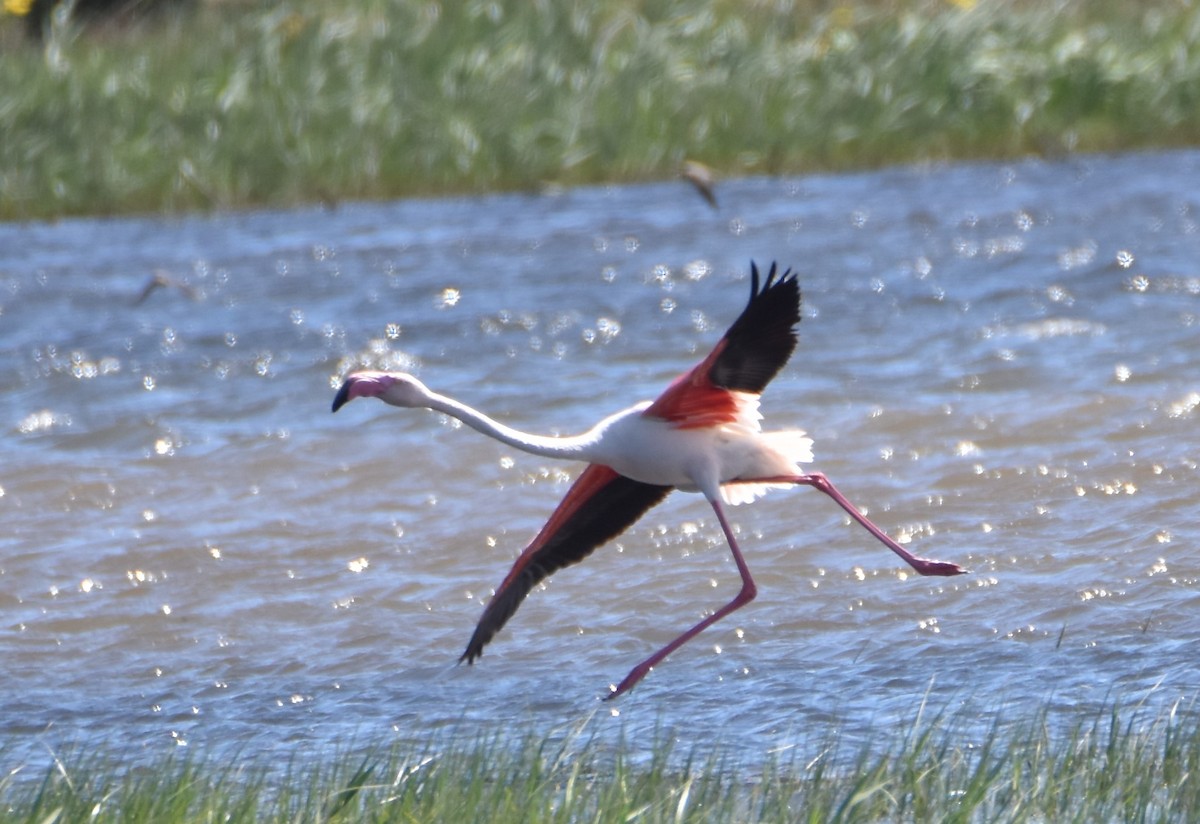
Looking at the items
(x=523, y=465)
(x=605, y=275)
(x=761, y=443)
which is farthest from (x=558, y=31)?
(x=761, y=443)

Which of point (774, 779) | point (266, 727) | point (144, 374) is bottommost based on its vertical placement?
point (144, 374)

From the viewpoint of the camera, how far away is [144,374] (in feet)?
33.1

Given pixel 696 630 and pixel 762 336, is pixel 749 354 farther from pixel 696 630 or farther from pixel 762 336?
pixel 696 630

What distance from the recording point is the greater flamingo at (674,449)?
475 cm

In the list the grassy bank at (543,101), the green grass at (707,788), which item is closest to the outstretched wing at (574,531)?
the green grass at (707,788)

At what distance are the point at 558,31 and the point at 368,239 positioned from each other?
10.7 feet

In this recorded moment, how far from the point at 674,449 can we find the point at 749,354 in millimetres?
463

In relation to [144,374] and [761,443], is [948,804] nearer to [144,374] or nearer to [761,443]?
[761,443]

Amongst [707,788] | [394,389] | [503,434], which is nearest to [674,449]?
[503,434]

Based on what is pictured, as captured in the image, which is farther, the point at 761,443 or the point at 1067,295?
the point at 1067,295

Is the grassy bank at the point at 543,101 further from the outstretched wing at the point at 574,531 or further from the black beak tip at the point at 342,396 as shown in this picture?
the black beak tip at the point at 342,396

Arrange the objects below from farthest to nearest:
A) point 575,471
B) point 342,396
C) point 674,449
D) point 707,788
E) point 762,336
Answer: point 575,471 → point 674,449 → point 762,336 → point 342,396 → point 707,788

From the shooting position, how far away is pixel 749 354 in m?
4.79

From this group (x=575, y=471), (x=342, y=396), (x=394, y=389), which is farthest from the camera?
(x=575, y=471)
